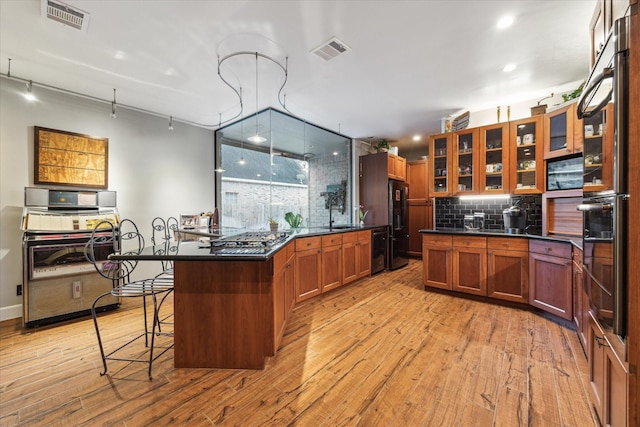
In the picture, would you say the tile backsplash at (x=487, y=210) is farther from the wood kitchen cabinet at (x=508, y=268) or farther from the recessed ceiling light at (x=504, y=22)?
the recessed ceiling light at (x=504, y=22)

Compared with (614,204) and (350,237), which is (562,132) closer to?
(614,204)

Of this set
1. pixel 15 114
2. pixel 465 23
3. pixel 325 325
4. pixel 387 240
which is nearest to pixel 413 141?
pixel 387 240

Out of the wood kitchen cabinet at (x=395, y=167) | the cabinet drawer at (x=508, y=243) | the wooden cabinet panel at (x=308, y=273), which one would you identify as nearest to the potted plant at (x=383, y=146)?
the wood kitchen cabinet at (x=395, y=167)

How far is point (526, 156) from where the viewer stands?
338 centimetres

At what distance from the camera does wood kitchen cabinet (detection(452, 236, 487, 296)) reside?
329cm

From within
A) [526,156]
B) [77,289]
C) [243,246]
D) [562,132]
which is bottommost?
[77,289]

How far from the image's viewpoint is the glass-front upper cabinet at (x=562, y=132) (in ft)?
9.17

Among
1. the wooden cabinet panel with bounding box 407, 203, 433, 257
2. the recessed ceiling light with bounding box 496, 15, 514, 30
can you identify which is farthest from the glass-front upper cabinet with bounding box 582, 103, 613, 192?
the wooden cabinet panel with bounding box 407, 203, 433, 257

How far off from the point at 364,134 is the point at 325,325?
3941 millimetres

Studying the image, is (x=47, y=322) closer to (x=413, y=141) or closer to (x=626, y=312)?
(x=626, y=312)

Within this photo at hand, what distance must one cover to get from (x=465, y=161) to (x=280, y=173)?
2.91 metres

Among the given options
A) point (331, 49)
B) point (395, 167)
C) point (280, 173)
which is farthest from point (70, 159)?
point (395, 167)

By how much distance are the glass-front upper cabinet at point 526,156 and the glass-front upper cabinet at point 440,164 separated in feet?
2.61

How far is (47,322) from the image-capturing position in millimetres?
2818
